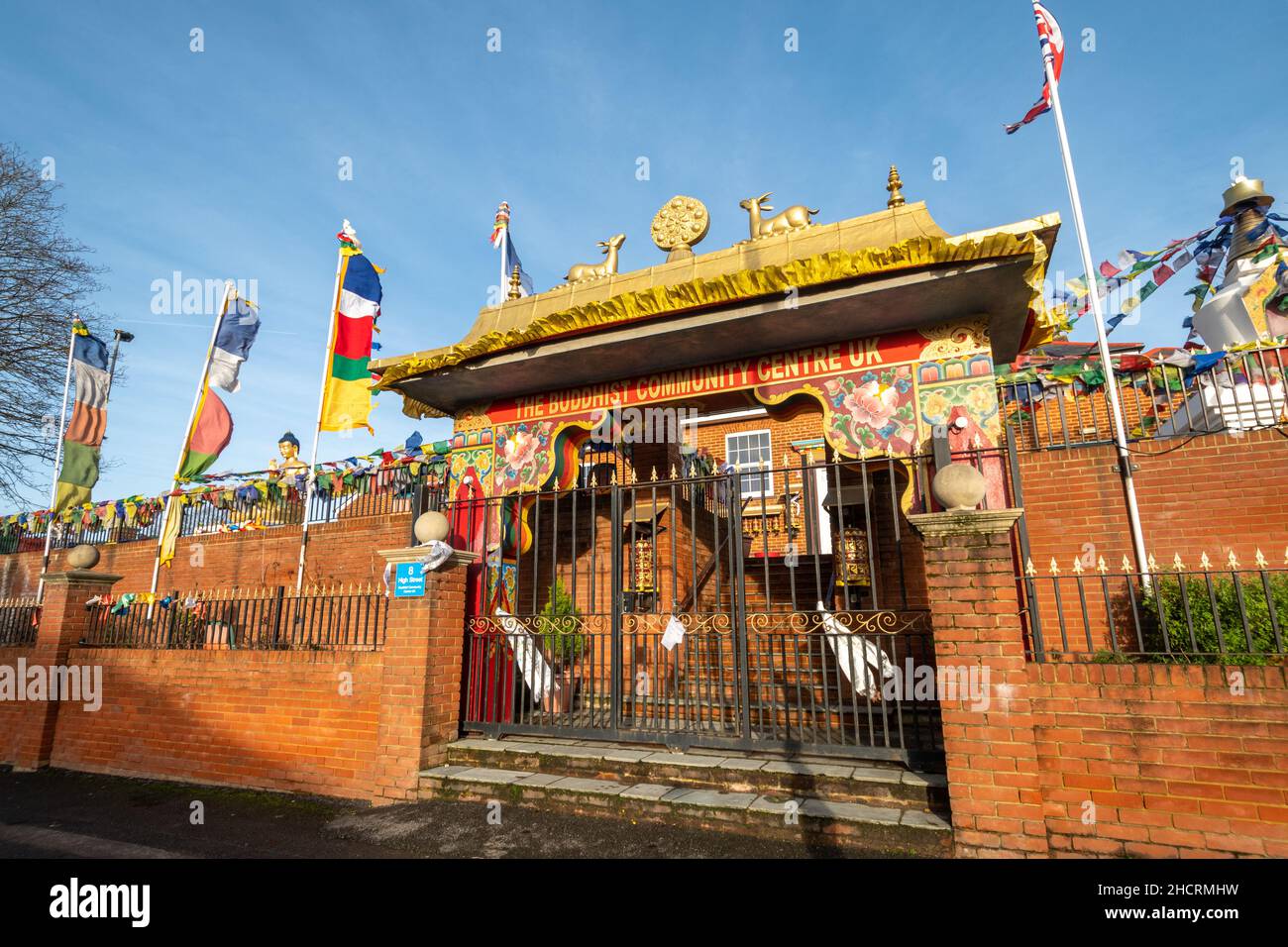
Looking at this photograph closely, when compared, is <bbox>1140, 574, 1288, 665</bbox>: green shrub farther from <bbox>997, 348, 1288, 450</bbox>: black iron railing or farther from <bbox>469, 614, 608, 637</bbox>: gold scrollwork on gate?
<bbox>469, 614, 608, 637</bbox>: gold scrollwork on gate

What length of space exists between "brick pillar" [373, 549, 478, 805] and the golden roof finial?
623 centimetres

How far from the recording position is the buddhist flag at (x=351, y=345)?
12.0 m

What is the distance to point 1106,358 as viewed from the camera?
7.16m

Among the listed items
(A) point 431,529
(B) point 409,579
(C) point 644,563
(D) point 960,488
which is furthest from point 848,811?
(C) point 644,563

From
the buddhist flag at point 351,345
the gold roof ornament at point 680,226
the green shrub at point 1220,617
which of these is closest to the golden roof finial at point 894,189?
the gold roof ornament at point 680,226

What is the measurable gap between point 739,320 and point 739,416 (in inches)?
137

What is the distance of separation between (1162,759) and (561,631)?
5.12m

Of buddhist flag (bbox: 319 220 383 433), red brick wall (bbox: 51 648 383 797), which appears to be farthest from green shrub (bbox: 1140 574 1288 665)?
buddhist flag (bbox: 319 220 383 433)

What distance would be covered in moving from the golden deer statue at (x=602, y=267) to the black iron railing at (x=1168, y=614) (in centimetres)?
642

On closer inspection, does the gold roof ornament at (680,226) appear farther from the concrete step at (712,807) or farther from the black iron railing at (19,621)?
the black iron railing at (19,621)

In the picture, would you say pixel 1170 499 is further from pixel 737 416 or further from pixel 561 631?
pixel 561 631

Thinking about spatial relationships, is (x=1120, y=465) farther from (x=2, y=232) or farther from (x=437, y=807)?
(x=2, y=232)

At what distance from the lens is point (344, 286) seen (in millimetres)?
12148
